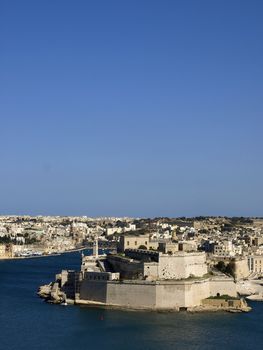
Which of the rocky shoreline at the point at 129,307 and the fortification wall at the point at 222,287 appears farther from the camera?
the fortification wall at the point at 222,287

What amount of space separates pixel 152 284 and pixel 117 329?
286 centimetres

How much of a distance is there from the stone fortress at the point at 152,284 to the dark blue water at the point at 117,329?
0.61 meters

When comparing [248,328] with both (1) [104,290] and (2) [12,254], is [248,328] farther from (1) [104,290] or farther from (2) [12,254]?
(2) [12,254]

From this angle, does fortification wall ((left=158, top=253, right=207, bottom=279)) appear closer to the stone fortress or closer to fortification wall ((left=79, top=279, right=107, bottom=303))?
the stone fortress

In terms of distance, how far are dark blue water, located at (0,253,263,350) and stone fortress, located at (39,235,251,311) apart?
611 millimetres

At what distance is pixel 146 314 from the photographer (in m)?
17.8

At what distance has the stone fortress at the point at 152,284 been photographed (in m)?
18.5

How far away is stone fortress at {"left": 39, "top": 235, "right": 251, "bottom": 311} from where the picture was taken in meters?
18.5

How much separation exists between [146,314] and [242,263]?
945 centimetres

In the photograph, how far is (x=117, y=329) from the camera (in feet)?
52.2

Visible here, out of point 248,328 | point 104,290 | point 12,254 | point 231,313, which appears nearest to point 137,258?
point 104,290

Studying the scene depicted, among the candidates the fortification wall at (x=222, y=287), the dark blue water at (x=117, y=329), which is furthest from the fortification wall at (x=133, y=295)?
the fortification wall at (x=222, y=287)

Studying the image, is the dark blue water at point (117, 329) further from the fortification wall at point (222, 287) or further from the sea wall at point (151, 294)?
the fortification wall at point (222, 287)

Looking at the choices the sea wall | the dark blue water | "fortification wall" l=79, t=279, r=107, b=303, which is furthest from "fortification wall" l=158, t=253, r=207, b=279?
the dark blue water
